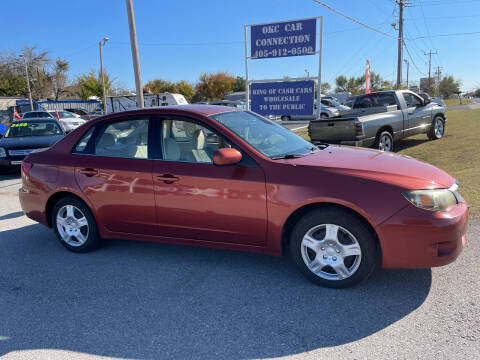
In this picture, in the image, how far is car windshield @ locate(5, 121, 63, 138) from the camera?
11.3 metres

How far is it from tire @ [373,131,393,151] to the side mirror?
7.25 meters

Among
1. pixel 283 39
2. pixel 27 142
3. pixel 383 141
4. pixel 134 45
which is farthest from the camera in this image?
pixel 283 39

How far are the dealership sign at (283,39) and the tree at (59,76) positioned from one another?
67.2 meters

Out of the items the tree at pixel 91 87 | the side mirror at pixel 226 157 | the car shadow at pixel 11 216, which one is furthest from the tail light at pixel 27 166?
the tree at pixel 91 87

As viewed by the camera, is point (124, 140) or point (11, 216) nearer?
point (124, 140)

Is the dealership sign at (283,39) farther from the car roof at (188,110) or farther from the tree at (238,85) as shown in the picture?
the tree at (238,85)

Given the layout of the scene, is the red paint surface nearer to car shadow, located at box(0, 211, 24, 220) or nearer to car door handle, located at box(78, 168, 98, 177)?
car door handle, located at box(78, 168, 98, 177)

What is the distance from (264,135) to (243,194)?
0.90 meters

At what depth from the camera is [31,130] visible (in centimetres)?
1145

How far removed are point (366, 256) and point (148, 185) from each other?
7.40 feet

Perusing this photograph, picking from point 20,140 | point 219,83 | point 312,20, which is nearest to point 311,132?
point 312,20

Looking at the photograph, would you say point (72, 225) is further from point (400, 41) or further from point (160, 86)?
point (160, 86)

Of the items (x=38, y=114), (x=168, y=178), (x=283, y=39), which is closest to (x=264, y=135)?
(x=168, y=178)

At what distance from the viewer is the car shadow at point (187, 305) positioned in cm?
287
